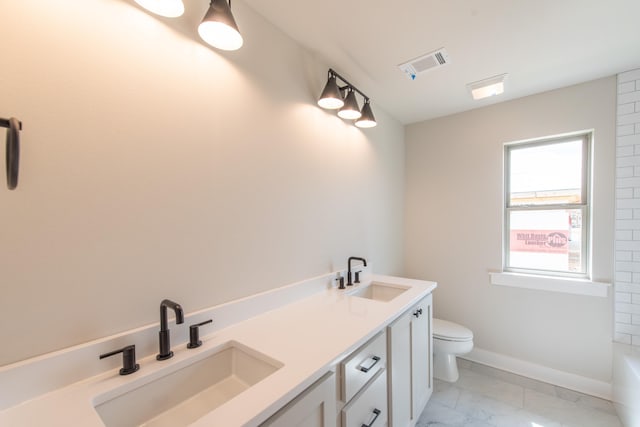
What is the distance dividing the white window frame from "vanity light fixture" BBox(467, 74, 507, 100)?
58cm

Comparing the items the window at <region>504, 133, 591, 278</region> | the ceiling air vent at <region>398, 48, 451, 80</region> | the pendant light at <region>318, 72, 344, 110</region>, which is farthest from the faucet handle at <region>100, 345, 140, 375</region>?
the window at <region>504, 133, 591, 278</region>

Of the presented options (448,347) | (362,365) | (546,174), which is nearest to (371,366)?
(362,365)

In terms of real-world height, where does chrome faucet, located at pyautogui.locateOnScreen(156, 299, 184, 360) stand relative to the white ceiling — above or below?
below

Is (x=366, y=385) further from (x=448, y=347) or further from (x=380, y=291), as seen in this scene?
(x=448, y=347)

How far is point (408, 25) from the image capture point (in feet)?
4.79

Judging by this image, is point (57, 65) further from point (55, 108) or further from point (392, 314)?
point (392, 314)

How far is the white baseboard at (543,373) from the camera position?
2.01 metres

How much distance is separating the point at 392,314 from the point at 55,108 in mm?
1582

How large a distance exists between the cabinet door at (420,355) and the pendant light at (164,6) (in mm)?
1872

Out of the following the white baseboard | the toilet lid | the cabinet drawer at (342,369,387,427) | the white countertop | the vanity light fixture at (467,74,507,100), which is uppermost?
the vanity light fixture at (467,74,507,100)

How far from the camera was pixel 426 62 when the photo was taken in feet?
5.91

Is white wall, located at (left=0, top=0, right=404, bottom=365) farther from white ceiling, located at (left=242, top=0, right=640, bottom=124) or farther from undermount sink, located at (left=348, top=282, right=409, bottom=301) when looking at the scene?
undermount sink, located at (left=348, top=282, right=409, bottom=301)

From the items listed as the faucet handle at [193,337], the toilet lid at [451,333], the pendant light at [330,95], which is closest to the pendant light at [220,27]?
the pendant light at [330,95]

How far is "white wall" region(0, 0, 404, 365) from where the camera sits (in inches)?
29.4
